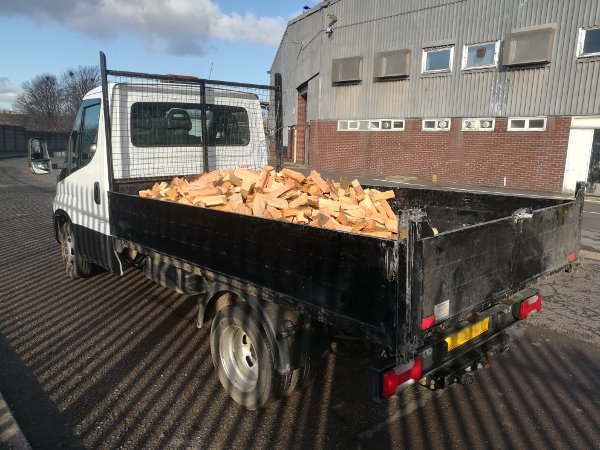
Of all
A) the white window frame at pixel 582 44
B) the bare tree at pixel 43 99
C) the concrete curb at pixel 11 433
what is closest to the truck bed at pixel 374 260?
the concrete curb at pixel 11 433

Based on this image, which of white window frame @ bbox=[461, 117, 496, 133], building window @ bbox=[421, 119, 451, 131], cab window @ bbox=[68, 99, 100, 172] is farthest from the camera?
building window @ bbox=[421, 119, 451, 131]

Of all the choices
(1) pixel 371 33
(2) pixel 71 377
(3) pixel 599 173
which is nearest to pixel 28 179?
(1) pixel 371 33

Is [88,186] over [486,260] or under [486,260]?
over

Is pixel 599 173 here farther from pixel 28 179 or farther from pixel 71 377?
pixel 28 179

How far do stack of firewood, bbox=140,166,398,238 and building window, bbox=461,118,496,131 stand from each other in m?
14.8

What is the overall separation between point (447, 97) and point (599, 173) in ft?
20.6

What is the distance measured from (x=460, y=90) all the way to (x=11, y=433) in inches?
723

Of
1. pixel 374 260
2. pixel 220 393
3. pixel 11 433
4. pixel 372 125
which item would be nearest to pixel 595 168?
pixel 372 125

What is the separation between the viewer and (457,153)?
1852 cm

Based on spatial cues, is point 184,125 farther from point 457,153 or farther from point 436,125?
point 436,125

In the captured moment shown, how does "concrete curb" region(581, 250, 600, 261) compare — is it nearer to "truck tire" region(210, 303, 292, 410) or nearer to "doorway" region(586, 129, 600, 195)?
"truck tire" region(210, 303, 292, 410)

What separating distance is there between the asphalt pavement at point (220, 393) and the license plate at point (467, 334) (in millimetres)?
759

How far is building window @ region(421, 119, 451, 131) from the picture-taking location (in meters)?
18.6

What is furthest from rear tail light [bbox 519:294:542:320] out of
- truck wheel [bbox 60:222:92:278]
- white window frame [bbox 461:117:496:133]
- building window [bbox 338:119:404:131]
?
building window [bbox 338:119:404:131]
